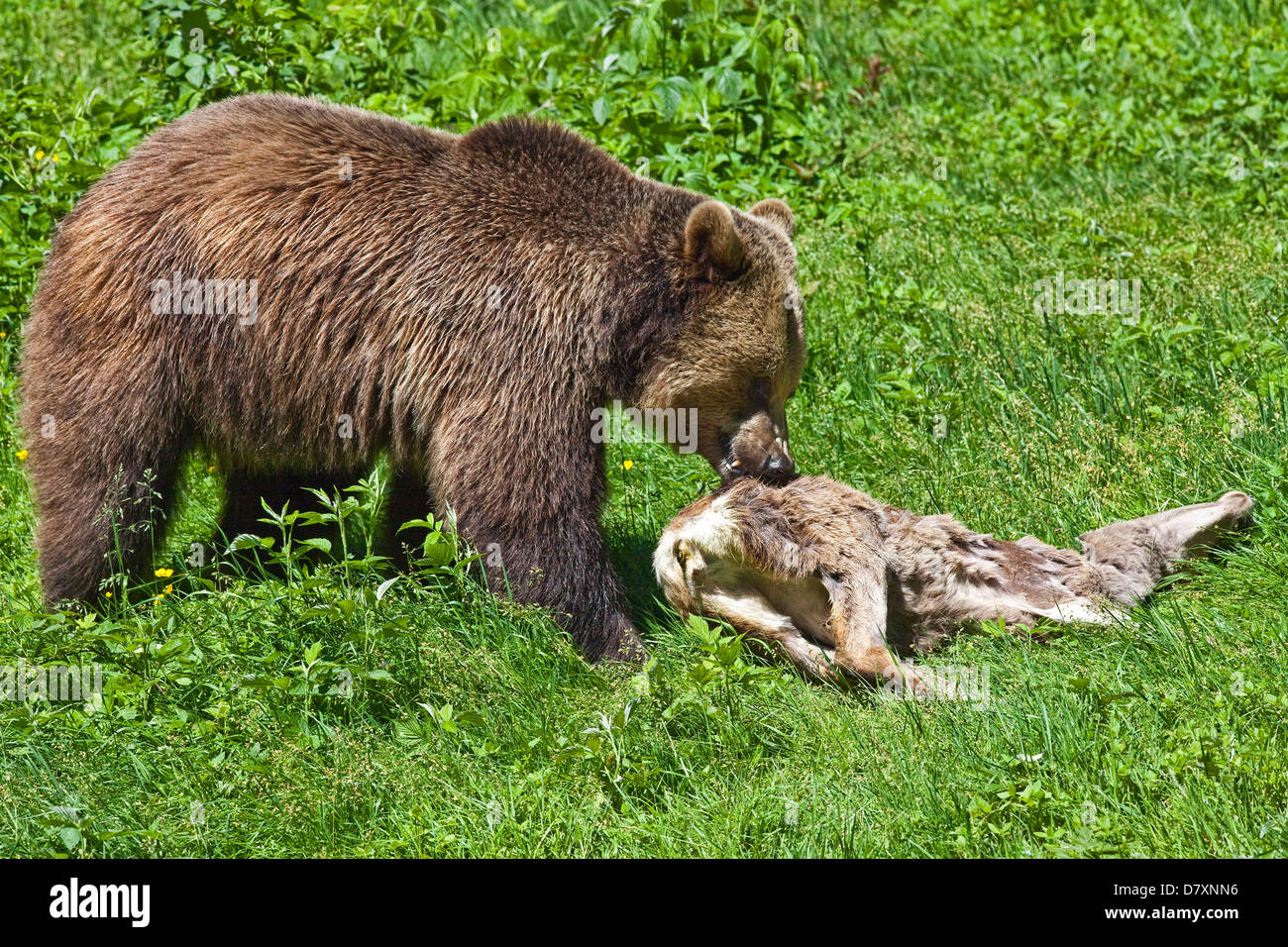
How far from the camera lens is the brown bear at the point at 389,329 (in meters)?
5.17

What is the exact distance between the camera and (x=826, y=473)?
6160 mm

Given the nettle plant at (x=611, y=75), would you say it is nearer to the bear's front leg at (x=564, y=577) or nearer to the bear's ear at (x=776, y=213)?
the bear's ear at (x=776, y=213)

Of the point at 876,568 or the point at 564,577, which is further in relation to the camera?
the point at 564,577

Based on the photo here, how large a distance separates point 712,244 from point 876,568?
5.02 ft

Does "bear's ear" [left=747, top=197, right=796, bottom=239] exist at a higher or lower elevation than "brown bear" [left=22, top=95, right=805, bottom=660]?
higher

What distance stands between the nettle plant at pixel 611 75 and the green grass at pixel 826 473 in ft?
0.11

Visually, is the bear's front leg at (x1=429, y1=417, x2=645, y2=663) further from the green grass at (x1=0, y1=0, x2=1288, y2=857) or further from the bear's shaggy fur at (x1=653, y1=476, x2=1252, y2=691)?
the bear's shaggy fur at (x1=653, y1=476, x2=1252, y2=691)

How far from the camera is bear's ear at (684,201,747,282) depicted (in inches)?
211

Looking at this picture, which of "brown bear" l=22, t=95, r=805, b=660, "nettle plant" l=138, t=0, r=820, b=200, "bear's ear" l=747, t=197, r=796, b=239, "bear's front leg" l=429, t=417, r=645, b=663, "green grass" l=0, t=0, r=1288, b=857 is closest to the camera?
"green grass" l=0, t=0, r=1288, b=857

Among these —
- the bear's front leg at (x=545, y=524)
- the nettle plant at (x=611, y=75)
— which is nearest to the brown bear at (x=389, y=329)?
the bear's front leg at (x=545, y=524)

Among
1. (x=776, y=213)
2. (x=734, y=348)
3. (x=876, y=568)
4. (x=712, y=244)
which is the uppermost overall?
(x=776, y=213)

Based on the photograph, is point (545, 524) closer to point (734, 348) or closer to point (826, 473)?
point (734, 348)

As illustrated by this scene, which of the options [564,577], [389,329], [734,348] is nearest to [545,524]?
[564,577]

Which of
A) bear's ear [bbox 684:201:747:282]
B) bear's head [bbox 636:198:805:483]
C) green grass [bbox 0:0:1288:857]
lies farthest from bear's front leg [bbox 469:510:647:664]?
bear's ear [bbox 684:201:747:282]
